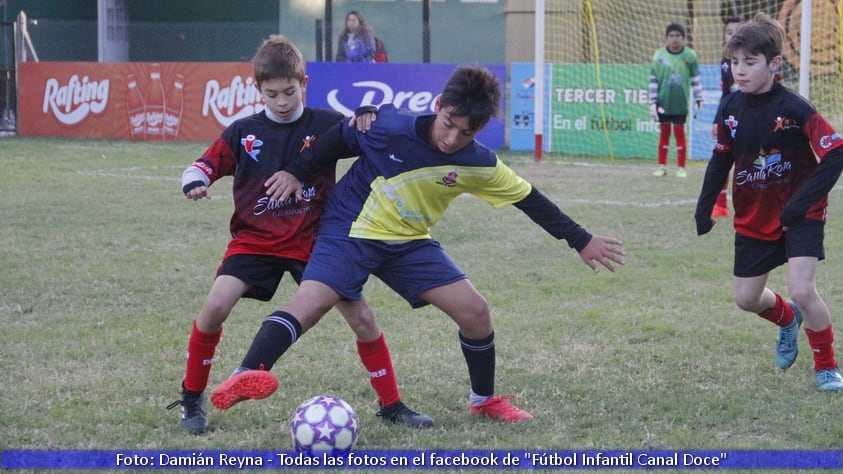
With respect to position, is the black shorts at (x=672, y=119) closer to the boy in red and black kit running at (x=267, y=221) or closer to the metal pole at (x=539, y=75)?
Result: the metal pole at (x=539, y=75)

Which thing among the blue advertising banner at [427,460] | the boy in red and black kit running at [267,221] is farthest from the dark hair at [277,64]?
the blue advertising banner at [427,460]

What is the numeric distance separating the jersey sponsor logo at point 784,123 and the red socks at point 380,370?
1.90 metres

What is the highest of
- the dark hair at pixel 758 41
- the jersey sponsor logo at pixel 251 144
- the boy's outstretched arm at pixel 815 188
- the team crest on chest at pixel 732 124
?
the dark hair at pixel 758 41

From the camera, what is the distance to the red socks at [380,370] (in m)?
4.16

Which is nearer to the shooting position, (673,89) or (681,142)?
(673,89)

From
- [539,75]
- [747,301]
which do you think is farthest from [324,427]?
[539,75]

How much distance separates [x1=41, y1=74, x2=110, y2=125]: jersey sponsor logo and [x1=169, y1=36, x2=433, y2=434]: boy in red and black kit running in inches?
566

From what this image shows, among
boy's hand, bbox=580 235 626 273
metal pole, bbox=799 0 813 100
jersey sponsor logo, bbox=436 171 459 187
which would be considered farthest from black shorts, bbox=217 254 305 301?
metal pole, bbox=799 0 813 100

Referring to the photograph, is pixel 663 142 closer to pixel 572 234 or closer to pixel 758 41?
pixel 758 41

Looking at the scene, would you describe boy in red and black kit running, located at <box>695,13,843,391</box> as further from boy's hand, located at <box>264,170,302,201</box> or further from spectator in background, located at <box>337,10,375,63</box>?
spectator in background, located at <box>337,10,375,63</box>

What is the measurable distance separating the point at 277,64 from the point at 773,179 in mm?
2172

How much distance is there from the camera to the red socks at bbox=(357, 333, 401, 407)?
416 cm

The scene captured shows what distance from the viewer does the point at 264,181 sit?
161 inches

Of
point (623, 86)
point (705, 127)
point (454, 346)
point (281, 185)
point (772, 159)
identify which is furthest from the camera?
point (623, 86)
